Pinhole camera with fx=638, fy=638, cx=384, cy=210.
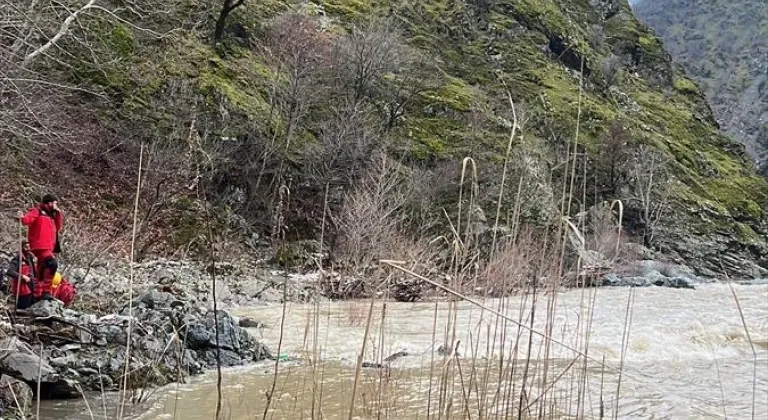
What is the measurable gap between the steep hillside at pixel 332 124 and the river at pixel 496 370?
107cm

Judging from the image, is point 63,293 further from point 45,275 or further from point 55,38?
point 55,38

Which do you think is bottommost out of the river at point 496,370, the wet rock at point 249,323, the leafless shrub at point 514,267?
the wet rock at point 249,323

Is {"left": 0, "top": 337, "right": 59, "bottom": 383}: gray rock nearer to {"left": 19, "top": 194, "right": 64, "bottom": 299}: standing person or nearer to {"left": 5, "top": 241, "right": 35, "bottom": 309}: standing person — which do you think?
{"left": 5, "top": 241, "right": 35, "bottom": 309}: standing person

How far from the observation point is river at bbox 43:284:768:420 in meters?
3.92

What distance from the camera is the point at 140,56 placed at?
84.1 ft

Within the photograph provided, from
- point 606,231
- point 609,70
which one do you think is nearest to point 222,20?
point 606,231

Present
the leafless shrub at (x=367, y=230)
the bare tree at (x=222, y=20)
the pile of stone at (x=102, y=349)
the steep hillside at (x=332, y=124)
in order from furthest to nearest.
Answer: the bare tree at (x=222, y=20), the steep hillside at (x=332, y=124), the leafless shrub at (x=367, y=230), the pile of stone at (x=102, y=349)

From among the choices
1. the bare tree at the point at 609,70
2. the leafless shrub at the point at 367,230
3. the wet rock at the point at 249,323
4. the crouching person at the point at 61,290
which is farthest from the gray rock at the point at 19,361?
the bare tree at the point at 609,70

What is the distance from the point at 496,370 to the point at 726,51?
170 meters

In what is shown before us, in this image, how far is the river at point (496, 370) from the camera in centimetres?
392

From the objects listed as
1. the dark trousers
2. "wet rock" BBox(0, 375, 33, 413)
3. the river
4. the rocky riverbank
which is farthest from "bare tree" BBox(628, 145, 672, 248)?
"wet rock" BBox(0, 375, 33, 413)

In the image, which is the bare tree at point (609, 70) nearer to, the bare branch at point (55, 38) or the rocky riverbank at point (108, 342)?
the bare branch at point (55, 38)

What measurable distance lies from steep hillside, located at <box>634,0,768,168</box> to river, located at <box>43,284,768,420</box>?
110195 millimetres

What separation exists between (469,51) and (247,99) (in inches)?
1010
